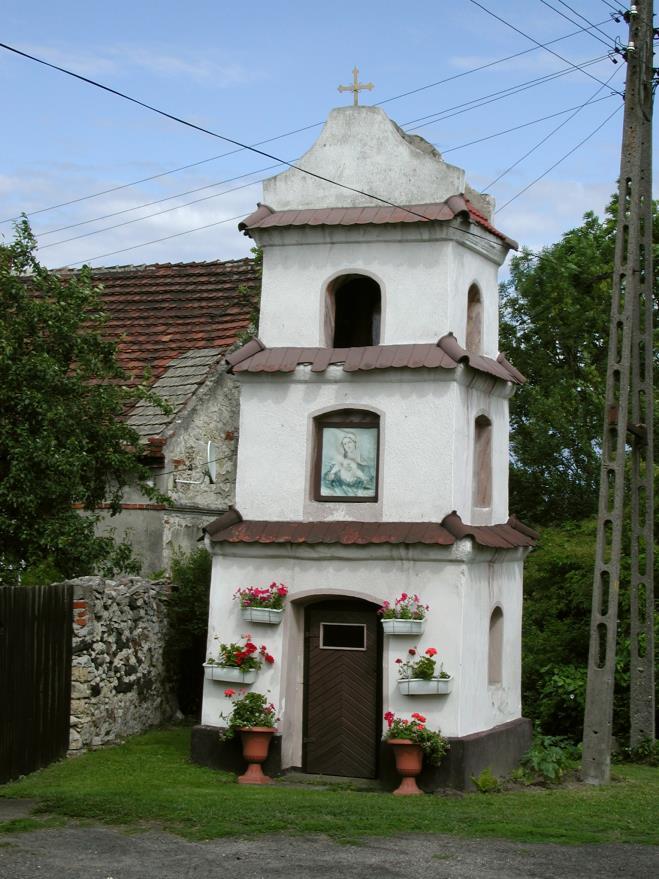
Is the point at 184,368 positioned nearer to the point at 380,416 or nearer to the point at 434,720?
the point at 380,416

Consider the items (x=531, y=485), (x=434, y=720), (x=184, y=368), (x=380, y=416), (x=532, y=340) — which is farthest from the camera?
(x=532, y=340)

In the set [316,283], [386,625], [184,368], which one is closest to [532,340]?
[184,368]

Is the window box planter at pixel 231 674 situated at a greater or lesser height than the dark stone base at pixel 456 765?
greater

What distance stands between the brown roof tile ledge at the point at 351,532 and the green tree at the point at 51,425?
6.46ft

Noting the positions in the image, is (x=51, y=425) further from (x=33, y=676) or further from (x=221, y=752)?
(x=221, y=752)

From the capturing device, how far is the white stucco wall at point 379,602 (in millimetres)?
15789

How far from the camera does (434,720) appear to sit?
15.7 m

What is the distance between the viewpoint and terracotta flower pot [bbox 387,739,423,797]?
15.4 m

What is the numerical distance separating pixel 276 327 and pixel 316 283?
2.55 feet

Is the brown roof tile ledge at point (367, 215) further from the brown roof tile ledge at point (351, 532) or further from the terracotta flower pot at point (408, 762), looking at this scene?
the terracotta flower pot at point (408, 762)

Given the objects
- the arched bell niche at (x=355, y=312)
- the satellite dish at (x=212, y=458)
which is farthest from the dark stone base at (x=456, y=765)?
the satellite dish at (x=212, y=458)

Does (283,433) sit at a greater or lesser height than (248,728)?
greater

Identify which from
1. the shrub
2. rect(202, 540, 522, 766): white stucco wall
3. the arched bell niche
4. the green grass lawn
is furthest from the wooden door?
the arched bell niche

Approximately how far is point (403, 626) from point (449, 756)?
1.56 meters
